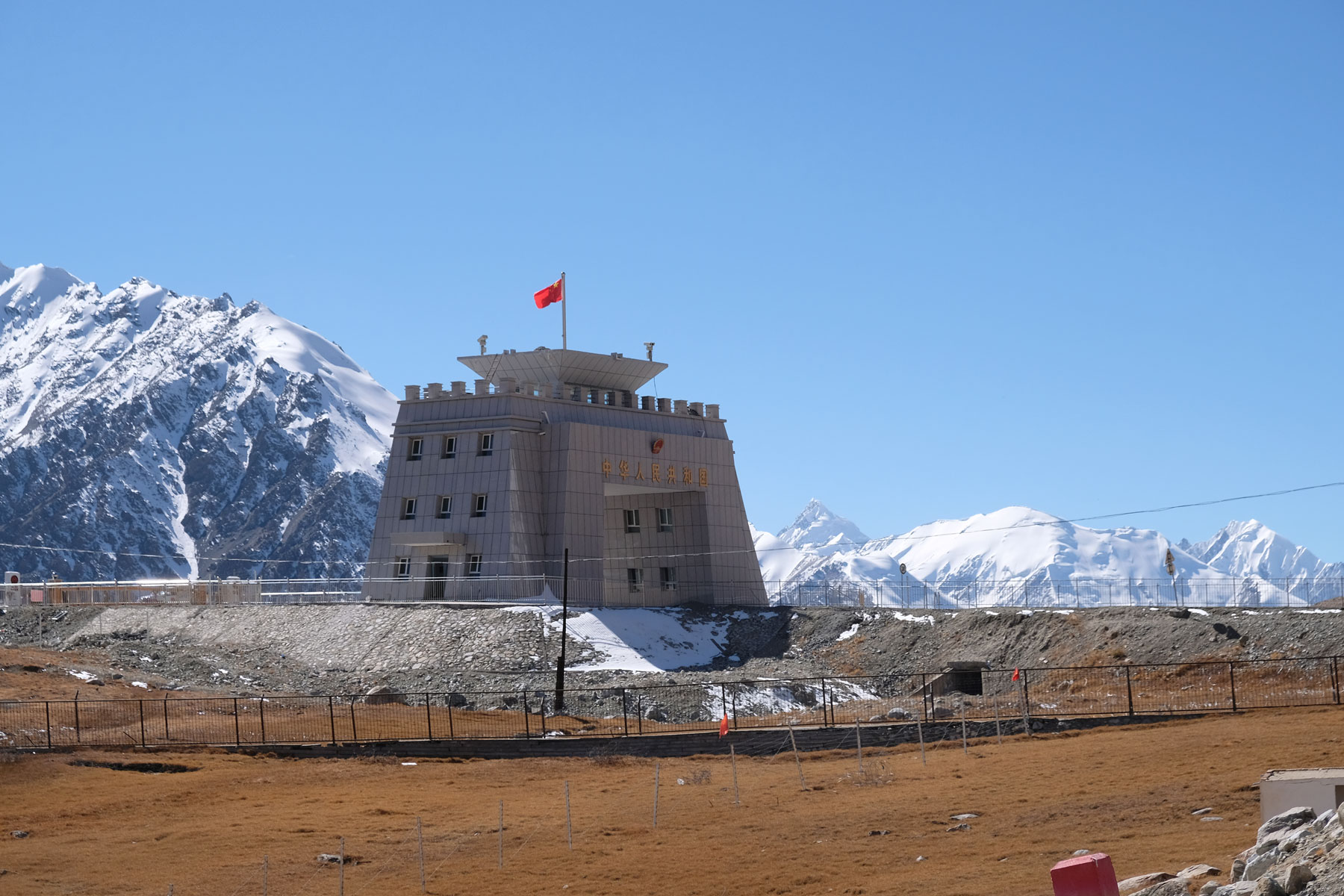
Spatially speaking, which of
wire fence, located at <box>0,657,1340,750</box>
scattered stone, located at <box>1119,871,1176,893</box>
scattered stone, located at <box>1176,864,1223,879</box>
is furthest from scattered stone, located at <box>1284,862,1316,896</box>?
wire fence, located at <box>0,657,1340,750</box>

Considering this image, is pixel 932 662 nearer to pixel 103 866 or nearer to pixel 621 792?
pixel 621 792

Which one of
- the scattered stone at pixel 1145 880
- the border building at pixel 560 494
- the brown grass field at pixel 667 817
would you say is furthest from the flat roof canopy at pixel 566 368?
the scattered stone at pixel 1145 880

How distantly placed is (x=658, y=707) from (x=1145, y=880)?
111 feet

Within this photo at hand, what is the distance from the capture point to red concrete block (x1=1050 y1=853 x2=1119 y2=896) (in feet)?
64.9

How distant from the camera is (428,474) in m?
76.9

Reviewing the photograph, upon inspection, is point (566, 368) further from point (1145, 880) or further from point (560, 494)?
point (1145, 880)

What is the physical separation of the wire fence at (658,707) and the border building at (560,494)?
633 inches

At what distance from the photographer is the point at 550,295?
256 ft

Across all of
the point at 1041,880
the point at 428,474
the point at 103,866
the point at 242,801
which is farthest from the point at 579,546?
the point at 1041,880

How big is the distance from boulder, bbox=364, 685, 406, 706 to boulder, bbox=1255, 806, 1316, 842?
132 feet

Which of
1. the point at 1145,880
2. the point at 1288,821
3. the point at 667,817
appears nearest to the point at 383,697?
the point at 667,817

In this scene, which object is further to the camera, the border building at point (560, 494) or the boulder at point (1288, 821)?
the border building at point (560, 494)

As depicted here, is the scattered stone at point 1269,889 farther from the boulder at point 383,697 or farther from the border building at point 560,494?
the border building at point 560,494

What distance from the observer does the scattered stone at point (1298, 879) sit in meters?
17.8
